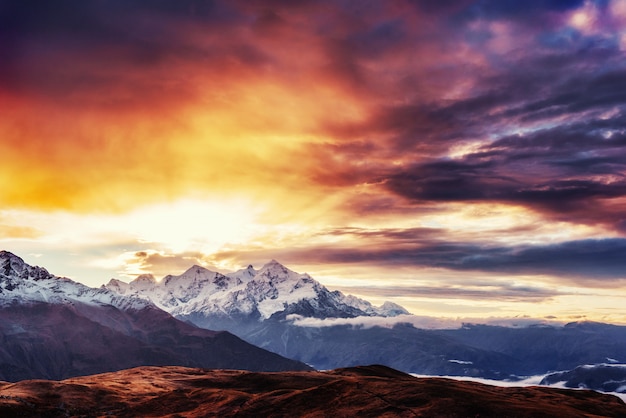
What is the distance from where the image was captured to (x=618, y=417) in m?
184

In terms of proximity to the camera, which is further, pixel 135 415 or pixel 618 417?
pixel 135 415

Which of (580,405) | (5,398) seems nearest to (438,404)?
(580,405)

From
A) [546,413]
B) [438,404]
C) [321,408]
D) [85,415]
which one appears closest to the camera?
[546,413]

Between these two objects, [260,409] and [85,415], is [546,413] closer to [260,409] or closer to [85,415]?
[260,409]

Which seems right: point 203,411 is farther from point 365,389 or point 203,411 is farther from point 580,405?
point 580,405

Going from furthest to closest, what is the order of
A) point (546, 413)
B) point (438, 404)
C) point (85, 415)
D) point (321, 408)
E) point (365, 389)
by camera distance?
point (85, 415) < point (365, 389) < point (321, 408) < point (438, 404) < point (546, 413)

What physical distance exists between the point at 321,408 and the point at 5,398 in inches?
4146

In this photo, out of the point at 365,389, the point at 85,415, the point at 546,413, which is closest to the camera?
the point at 546,413

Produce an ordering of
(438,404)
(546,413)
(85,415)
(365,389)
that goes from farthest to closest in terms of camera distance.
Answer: (85,415) → (365,389) → (438,404) → (546,413)

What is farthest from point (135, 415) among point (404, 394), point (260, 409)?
point (404, 394)

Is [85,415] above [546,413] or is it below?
below

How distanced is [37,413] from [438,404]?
411 ft

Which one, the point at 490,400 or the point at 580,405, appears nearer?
the point at 490,400

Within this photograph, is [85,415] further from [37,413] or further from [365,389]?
[365,389]
